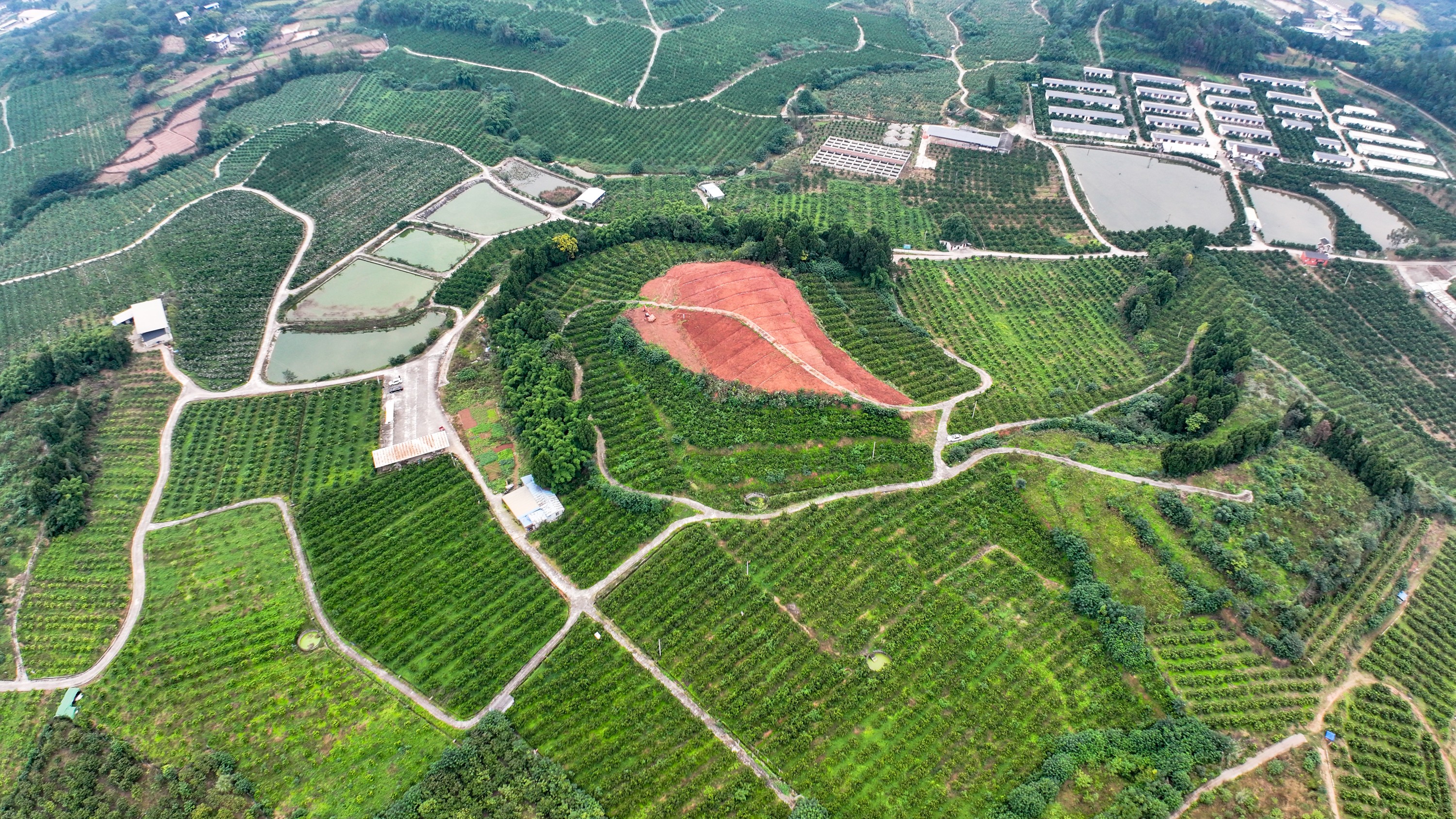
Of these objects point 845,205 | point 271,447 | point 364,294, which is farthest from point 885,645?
point 364,294

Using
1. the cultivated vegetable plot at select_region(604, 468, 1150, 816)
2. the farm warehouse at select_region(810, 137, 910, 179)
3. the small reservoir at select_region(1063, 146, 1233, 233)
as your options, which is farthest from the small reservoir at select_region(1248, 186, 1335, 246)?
the cultivated vegetable plot at select_region(604, 468, 1150, 816)

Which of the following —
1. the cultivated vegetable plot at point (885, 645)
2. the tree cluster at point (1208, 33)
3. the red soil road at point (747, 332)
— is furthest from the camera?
the tree cluster at point (1208, 33)

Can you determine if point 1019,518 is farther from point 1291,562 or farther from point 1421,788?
point 1421,788

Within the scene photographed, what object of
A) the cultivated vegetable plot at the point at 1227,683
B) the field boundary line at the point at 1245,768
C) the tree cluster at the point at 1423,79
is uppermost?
the tree cluster at the point at 1423,79

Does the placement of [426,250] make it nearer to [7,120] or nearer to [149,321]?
[149,321]

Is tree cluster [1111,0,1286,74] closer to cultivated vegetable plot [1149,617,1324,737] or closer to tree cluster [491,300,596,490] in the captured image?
cultivated vegetable plot [1149,617,1324,737]

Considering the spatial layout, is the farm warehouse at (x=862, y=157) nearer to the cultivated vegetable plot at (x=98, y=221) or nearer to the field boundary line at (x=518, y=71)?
the field boundary line at (x=518, y=71)

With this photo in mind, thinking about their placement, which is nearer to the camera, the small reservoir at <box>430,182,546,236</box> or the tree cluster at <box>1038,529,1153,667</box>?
the tree cluster at <box>1038,529,1153,667</box>

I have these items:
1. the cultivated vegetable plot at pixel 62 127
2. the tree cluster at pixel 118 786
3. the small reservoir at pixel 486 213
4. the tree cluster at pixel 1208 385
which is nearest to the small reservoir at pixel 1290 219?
the tree cluster at pixel 1208 385
